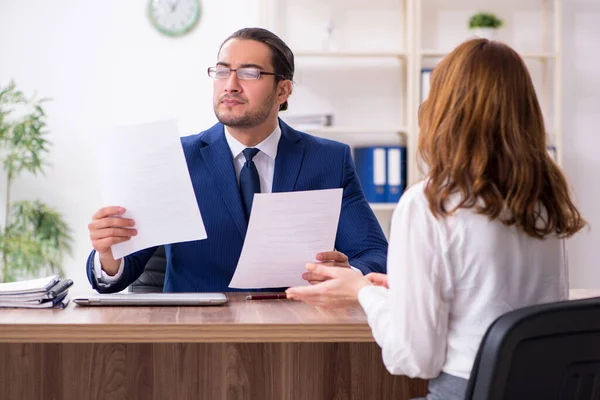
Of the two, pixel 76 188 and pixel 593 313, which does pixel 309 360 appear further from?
pixel 76 188

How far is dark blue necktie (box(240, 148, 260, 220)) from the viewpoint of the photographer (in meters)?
2.25

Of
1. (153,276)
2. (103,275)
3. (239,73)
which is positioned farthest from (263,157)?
(103,275)

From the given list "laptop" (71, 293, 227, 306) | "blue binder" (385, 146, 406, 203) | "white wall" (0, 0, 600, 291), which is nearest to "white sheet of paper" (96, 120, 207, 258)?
"laptop" (71, 293, 227, 306)

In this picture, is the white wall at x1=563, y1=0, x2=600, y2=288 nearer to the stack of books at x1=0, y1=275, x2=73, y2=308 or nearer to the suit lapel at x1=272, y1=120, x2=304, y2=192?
the suit lapel at x1=272, y1=120, x2=304, y2=192

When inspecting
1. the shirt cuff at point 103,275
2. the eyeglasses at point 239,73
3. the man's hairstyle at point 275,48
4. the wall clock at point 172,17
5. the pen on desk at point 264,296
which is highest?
the wall clock at point 172,17

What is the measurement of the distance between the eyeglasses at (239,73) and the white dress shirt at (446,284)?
1156mm

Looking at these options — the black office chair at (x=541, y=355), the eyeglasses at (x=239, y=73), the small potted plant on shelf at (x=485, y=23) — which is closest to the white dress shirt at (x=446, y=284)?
the black office chair at (x=541, y=355)

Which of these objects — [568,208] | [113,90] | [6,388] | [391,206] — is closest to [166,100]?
[113,90]

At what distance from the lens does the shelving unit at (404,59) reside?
4086 mm

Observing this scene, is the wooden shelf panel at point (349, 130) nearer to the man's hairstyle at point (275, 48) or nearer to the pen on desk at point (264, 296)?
the man's hairstyle at point (275, 48)

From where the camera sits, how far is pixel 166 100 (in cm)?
432

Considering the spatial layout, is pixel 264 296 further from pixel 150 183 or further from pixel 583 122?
pixel 583 122

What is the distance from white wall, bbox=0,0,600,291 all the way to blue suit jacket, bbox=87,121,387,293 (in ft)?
6.41

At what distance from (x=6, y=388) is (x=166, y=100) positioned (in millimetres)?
2778
